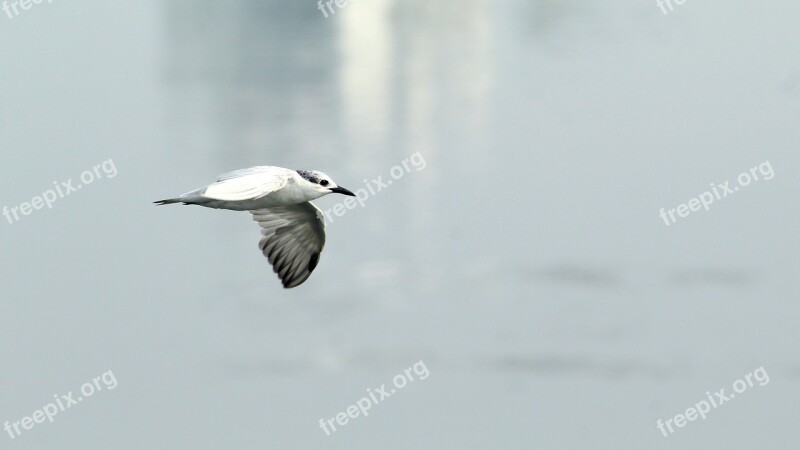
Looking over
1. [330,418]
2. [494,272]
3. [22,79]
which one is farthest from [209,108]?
[330,418]

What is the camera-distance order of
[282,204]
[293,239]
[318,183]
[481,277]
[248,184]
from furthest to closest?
[481,277]
[293,239]
[282,204]
[318,183]
[248,184]

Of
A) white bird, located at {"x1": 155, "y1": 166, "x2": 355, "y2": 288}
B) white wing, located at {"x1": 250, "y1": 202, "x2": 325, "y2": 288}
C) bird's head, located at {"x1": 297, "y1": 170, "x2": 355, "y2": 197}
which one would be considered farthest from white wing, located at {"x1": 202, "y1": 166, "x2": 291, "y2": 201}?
white wing, located at {"x1": 250, "y1": 202, "x2": 325, "y2": 288}

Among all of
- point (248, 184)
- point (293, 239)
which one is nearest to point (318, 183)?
point (248, 184)

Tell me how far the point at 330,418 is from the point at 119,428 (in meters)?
5.21

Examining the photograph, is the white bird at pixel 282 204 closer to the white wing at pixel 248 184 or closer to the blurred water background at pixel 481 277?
the white wing at pixel 248 184

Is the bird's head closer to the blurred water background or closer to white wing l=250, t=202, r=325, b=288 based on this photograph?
white wing l=250, t=202, r=325, b=288

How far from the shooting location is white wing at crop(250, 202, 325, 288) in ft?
49.2

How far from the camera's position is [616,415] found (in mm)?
40250

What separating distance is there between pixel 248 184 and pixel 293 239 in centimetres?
205

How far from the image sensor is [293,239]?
49.5ft

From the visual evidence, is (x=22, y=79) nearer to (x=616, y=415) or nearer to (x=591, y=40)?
(x=591, y=40)

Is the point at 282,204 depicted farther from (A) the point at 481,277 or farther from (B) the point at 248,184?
(A) the point at 481,277

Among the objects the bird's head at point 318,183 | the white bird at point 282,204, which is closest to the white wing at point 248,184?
the white bird at point 282,204

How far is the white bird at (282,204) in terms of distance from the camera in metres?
13.0
